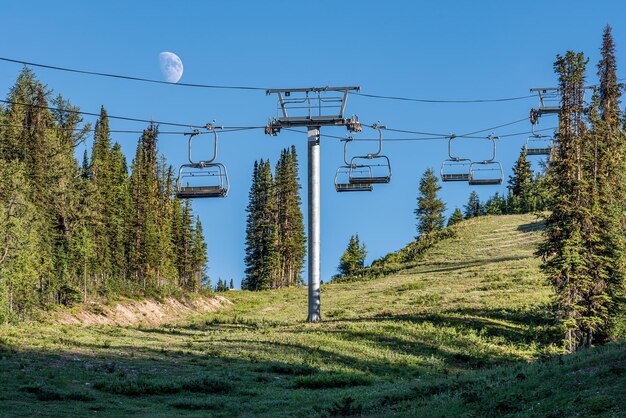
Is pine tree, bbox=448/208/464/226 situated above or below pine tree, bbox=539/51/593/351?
above

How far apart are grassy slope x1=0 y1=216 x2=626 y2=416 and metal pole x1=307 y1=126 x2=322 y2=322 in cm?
291

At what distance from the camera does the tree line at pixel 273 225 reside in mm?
121062

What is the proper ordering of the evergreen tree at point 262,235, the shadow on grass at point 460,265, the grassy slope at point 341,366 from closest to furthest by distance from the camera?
the grassy slope at point 341,366 < the shadow on grass at point 460,265 < the evergreen tree at point 262,235

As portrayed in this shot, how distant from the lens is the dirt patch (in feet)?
199

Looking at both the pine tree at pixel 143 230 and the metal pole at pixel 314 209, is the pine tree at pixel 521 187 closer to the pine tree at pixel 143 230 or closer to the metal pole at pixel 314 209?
the pine tree at pixel 143 230

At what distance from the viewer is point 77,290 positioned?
215 ft

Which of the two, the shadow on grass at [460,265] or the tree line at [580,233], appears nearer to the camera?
the tree line at [580,233]

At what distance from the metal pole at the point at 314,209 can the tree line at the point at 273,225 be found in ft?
244

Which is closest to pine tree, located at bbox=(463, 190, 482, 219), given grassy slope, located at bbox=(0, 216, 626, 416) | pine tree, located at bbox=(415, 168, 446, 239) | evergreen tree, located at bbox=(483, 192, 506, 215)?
evergreen tree, located at bbox=(483, 192, 506, 215)

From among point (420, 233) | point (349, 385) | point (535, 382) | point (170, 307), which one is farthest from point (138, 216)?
point (535, 382)

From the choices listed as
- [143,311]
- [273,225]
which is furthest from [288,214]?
[143,311]

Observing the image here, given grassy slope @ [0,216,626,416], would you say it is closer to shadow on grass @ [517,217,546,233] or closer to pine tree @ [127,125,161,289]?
pine tree @ [127,125,161,289]

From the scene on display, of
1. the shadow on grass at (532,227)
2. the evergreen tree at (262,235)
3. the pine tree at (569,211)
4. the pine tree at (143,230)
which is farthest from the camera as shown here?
the evergreen tree at (262,235)

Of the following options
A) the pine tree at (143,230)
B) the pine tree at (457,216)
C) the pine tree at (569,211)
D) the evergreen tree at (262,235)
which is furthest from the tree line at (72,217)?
the pine tree at (457,216)
